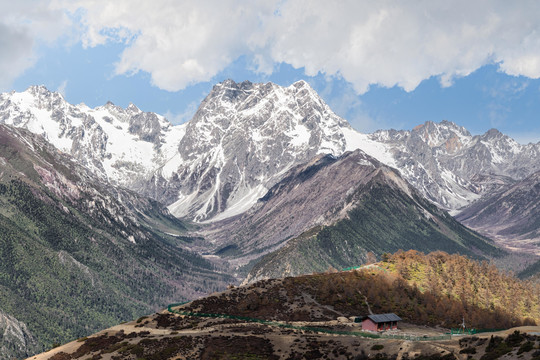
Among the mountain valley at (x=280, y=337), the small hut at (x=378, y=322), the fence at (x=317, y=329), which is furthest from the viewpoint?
Answer: the small hut at (x=378, y=322)

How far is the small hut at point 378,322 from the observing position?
543 ft

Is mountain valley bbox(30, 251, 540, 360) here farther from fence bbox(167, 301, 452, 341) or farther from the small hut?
the small hut

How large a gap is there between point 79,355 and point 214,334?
36639 mm

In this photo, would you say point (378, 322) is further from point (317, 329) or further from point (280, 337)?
point (280, 337)

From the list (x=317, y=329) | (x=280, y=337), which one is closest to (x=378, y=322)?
(x=317, y=329)

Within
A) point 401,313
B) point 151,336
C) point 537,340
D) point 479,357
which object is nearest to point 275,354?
point 151,336

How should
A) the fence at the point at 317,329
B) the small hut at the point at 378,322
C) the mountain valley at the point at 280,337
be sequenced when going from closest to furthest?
the mountain valley at the point at 280,337 < the fence at the point at 317,329 < the small hut at the point at 378,322

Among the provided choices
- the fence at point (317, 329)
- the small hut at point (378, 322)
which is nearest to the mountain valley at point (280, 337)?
the fence at point (317, 329)

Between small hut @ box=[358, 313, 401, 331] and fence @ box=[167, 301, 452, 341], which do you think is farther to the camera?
small hut @ box=[358, 313, 401, 331]

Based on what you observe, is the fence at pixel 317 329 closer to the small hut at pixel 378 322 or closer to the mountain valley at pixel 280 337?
the mountain valley at pixel 280 337

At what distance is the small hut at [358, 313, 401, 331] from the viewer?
543ft

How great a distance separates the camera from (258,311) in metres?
187

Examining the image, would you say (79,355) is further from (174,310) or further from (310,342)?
(310,342)

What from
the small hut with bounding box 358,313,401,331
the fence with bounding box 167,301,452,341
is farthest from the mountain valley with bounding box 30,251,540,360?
the small hut with bounding box 358,313,401,331
